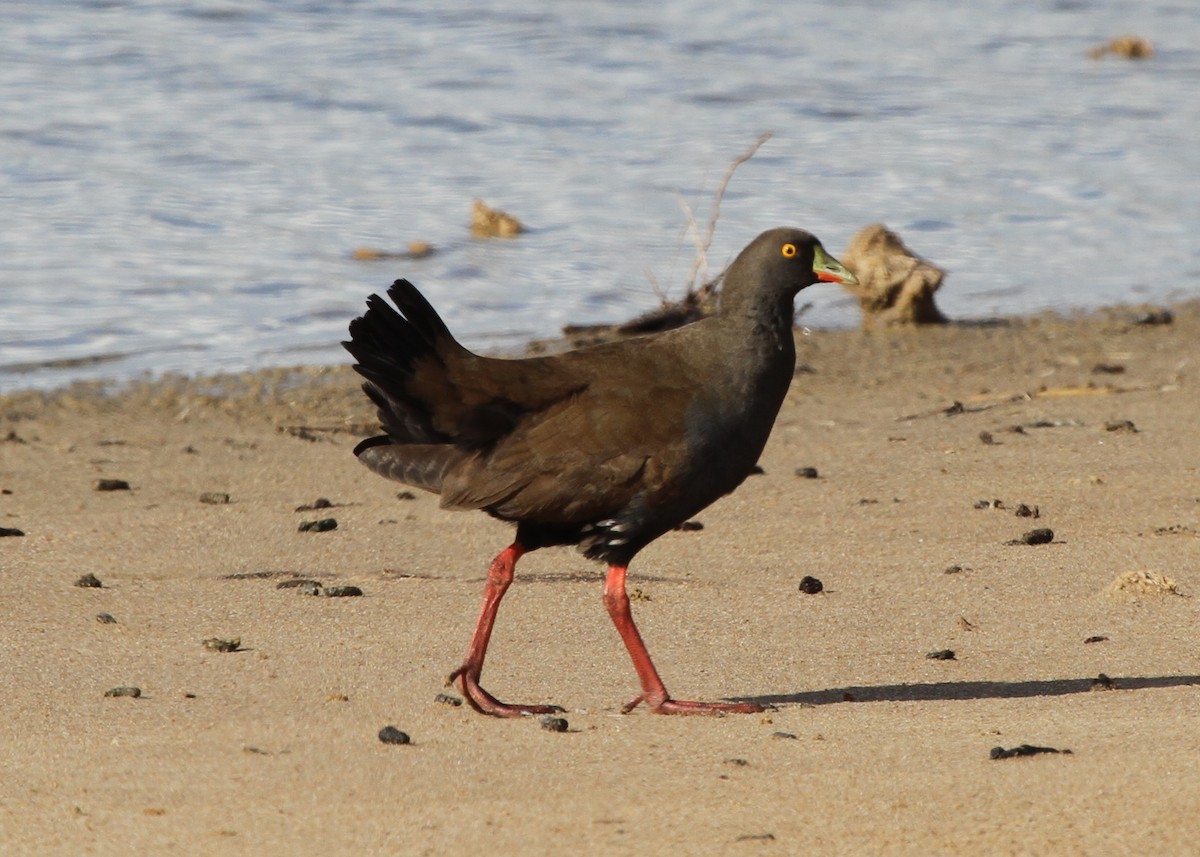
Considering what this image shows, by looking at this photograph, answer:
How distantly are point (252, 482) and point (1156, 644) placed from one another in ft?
13.5

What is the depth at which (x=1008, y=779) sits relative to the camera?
4.03 m

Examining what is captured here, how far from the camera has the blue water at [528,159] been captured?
11805 mm

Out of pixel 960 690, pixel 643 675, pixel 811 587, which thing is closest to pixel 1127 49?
pixel 811 587

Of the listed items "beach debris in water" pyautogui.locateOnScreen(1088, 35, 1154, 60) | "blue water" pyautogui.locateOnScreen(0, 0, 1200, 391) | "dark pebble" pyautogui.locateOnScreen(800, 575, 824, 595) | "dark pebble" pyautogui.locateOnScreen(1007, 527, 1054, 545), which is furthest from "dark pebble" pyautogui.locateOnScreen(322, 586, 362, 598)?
"beach debris in water" pyautogui.locateOnScreen(1088, 35, 1154, 60)

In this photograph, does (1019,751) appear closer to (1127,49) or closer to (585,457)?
(585,457)

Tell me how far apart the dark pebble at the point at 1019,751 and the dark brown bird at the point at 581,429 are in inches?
30.9

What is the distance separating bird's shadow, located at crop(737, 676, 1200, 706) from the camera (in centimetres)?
494

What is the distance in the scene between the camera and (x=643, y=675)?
15.9ft

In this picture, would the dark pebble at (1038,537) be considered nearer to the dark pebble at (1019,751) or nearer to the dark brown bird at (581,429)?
the dark brown bird at (581,429)

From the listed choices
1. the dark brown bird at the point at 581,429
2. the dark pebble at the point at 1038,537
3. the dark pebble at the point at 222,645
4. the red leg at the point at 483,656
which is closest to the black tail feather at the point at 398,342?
the dark brown bird at the point at 581,429

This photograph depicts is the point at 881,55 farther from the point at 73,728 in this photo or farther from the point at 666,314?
the point at 73,728

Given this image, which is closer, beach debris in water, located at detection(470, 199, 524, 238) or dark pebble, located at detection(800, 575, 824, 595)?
dark pebble, located at detection(800, 575, 824, 595)

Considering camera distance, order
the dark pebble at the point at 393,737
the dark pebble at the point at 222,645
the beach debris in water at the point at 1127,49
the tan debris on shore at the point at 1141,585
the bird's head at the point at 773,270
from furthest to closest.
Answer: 1. the beach debris in water at the point at 1127,49
2. the tan debris on shore at the point at 1141,585
3. the dark pebble at the point at 222,645
4. the bird's head at the point at 773,270
5. the dark pebble at the point at 393,737

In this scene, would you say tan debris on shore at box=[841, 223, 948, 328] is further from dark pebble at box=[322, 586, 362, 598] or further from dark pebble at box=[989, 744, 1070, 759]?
dark pebble at box=[989, 744, 1070, 759]
